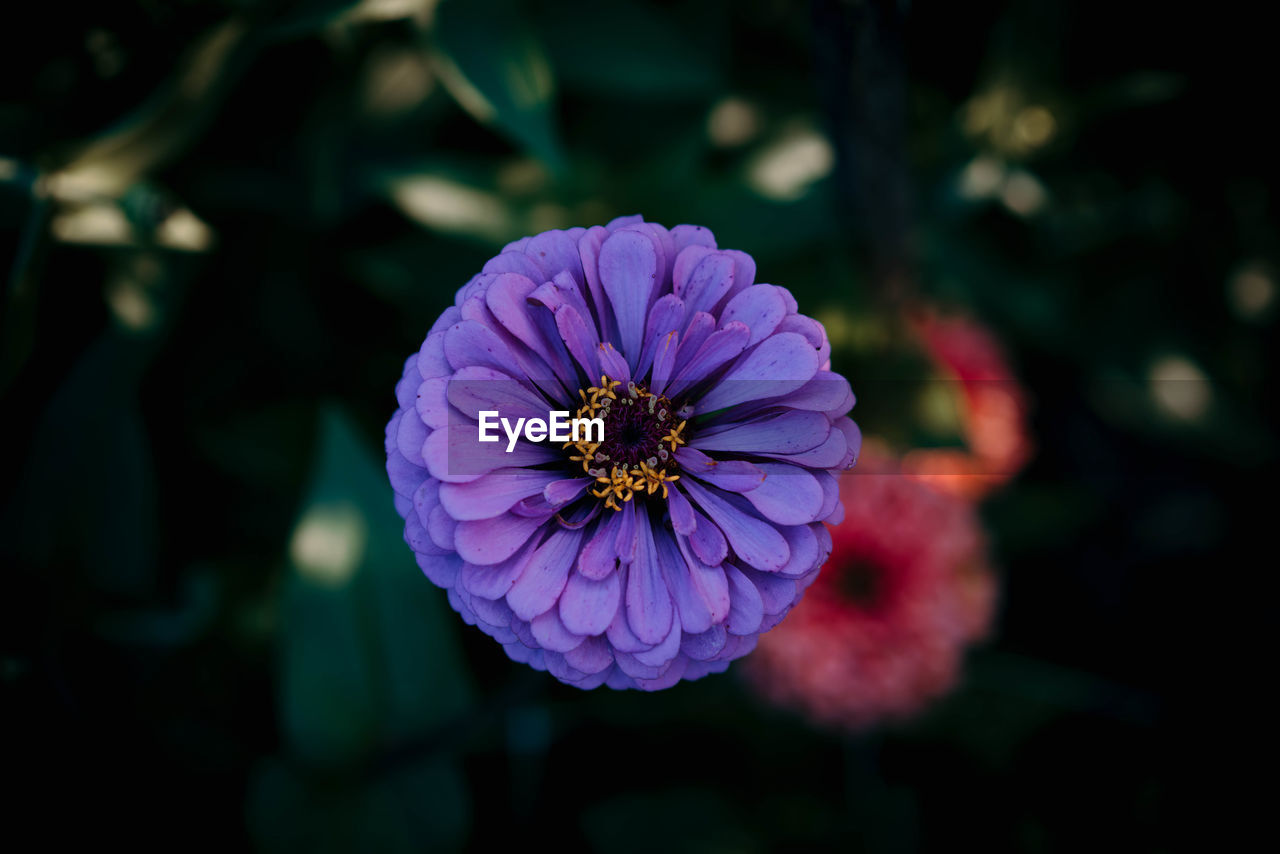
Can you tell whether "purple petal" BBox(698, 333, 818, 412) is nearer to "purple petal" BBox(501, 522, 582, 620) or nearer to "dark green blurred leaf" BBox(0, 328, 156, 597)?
"purple petal" BBox(501, 522, 582, 620)

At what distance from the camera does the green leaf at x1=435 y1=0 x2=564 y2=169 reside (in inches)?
37.9

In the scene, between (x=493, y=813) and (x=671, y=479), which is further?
(x=493, y=813)

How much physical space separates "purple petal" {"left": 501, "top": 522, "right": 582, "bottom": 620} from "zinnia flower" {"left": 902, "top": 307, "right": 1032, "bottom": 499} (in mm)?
788

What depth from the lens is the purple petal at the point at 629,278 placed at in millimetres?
617

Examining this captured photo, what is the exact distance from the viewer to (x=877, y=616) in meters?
1.15

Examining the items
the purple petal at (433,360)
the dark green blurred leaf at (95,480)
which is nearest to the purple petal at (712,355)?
the purple petal at (433,360)

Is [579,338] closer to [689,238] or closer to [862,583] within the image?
[689,238]

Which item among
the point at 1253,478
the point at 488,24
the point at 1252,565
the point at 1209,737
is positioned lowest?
the point at 1209,737

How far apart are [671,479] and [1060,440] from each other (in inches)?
60.6

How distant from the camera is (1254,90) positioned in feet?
4.77

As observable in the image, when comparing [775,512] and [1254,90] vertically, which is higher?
[1254,90]

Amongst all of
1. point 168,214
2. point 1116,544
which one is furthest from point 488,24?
point 1116,544

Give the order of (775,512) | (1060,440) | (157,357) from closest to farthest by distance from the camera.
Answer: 1. (775,512)
2. (157,357)
3. (1060,440)

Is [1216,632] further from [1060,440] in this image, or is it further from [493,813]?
[493,813]
